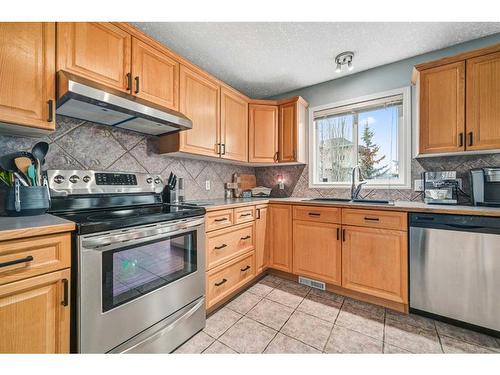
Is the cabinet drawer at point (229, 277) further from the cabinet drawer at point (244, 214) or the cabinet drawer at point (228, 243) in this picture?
the cabinet drawer at point (244, 214)

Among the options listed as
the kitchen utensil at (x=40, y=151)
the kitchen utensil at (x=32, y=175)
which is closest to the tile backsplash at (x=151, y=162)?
the kitchen utensil at (x=40, y=151)

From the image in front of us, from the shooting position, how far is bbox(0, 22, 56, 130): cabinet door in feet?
3.49

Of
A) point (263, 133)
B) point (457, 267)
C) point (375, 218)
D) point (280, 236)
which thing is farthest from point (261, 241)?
point (457, 267)

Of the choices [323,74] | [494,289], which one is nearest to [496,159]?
[494,289]

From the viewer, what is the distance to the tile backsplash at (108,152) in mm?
1476

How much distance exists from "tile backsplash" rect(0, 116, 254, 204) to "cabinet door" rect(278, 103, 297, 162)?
41.7 inches

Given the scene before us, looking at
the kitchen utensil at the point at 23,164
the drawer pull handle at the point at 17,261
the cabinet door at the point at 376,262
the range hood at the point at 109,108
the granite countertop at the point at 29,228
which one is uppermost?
the range hood at the point at 109,108

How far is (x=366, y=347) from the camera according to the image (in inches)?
55.2

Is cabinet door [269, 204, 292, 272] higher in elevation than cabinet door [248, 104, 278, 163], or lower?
lower

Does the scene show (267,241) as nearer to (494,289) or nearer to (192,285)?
(192,285)

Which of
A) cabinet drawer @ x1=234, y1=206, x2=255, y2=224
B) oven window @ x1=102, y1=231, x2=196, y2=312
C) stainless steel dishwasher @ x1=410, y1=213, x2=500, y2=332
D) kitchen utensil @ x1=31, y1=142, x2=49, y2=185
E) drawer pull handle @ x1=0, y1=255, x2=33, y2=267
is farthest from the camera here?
cabinet drawer @ x1=234, y1=206, x2=255, y2=224

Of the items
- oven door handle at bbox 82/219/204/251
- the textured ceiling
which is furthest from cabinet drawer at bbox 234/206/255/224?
the textured ceiling

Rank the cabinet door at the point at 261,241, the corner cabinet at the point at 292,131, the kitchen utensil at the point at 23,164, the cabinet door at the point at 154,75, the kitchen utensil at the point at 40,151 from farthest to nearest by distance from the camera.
→ the corner cabinet at the point at 292,131
the cabinet door at the point at 261,241
the cabinet door at the point at 154,75
the kitchen utensil at the point at 40,151
the kitchen utensil at the point at 23,164

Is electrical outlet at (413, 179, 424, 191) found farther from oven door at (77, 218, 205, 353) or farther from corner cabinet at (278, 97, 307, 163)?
oven door at (77, 218, 205, 353)
